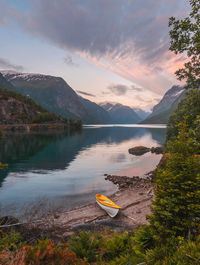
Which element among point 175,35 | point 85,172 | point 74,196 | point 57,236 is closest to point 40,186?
point 74,196

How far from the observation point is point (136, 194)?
145 ft

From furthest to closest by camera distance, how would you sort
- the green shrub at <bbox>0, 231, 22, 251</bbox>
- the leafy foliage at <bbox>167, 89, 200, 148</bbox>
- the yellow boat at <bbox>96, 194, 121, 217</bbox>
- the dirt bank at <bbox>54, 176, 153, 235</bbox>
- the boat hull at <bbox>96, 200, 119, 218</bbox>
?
the yellow boat at <bbox>96, 194, 121, 217</bbox>, the boat hull at <bbox>96, 200, 119, 218</bbox>, the dirt bank at <bbox>54, 176, 153, 235</bbox>, the leafy foliage at <bbox>167, 89, 200, 148</bbox>, the green shrub at <bbox>0, 231, 22, 251</bbox>

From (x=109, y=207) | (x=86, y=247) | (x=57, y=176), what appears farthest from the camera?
(x=57, y=176)

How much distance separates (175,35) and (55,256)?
46.0 ft

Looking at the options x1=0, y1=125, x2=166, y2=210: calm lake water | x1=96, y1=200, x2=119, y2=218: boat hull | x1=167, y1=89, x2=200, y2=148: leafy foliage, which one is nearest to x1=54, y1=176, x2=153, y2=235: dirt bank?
x1=96, y1=200, x2=119, y2=218: boat hull

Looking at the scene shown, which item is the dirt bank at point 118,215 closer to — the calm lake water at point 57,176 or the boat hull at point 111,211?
the boat hull at point 111,211

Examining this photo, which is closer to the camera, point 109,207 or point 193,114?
point 109,207

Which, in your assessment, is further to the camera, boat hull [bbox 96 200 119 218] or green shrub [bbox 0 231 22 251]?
boat hull [bbox 96 200 119 218]

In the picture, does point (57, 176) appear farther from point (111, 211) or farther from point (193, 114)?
point (193, 114)

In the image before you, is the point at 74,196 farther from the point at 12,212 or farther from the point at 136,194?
the point at 12,212

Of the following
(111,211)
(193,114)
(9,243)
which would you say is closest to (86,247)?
(9,243)

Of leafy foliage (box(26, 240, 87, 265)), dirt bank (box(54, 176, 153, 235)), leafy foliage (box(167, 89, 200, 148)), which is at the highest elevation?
leafy foliage (box(167, 89, 200, 148))

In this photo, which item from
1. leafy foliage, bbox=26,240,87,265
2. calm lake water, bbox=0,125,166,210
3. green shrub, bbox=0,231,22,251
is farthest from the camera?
calm lake water, bbox=0,125,166,210

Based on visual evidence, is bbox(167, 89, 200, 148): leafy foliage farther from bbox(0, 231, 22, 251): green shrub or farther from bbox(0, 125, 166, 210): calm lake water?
bbox(0, 125, 166, 210): calm lake water
